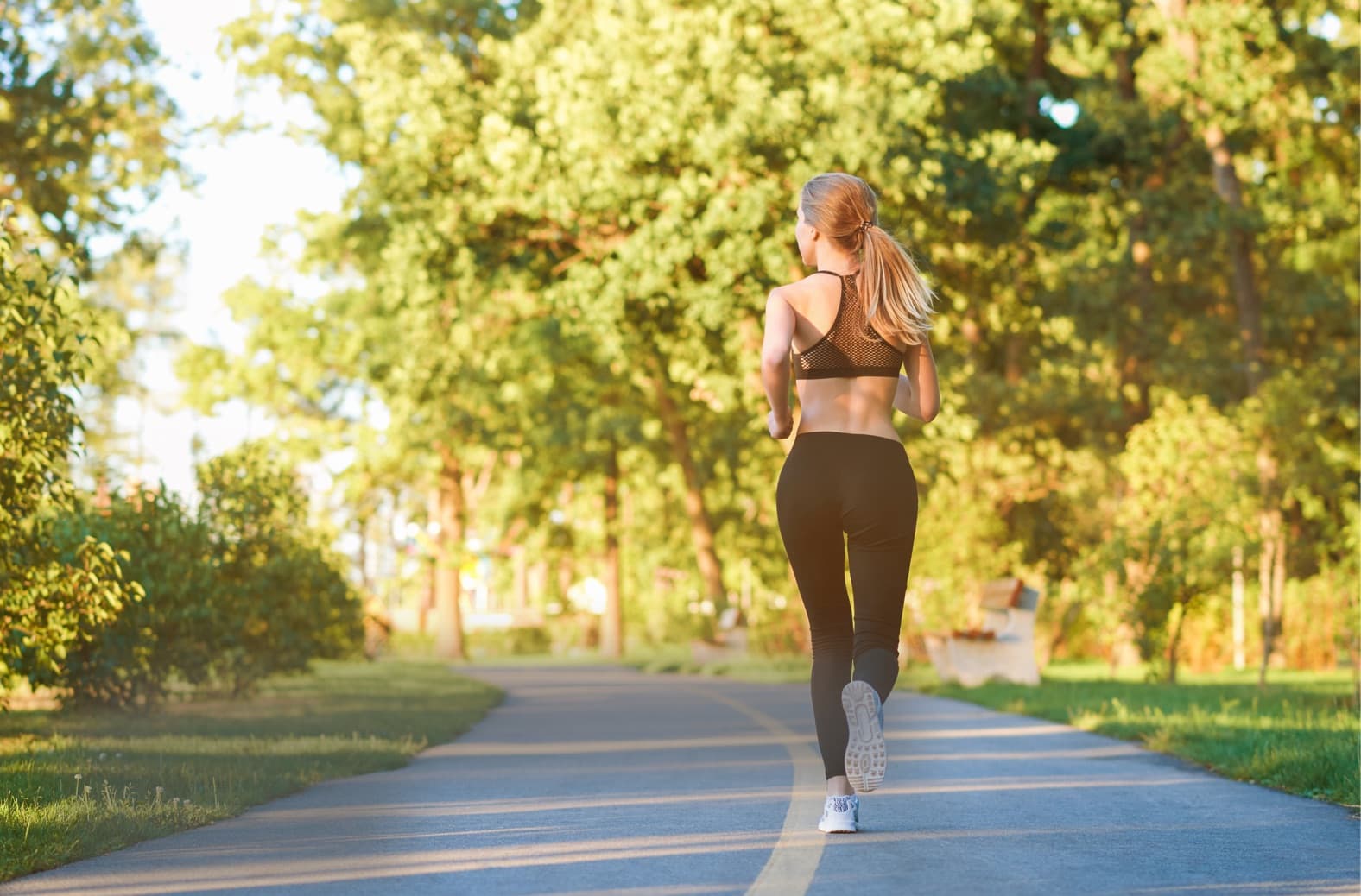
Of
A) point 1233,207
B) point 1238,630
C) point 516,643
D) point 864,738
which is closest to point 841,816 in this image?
point 864,738

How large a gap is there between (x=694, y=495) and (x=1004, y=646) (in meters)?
20.0

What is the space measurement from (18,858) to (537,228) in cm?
1860

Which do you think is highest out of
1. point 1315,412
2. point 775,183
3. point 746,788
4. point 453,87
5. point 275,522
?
point 453,87

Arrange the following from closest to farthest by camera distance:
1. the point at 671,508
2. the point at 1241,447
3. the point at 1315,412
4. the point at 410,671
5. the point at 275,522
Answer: the point at 275,522 < the point at 1241,447 < the point at 1315,412 < the point at 410,671 < the point at 671,508

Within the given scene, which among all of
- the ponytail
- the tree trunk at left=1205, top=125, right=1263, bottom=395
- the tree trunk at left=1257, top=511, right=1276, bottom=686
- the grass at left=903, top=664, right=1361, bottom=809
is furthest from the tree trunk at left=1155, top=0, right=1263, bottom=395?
the ponytail

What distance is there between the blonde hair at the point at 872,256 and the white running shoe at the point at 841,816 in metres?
1.64

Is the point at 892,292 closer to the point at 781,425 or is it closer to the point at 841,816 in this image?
the point at 781,425

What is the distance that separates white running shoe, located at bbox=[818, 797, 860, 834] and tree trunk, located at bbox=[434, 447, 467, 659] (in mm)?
36274

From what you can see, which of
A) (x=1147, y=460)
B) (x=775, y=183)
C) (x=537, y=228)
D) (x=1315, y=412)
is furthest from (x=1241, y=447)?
(x=537, y=228)

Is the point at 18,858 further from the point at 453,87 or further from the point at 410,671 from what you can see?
the point at 410,671

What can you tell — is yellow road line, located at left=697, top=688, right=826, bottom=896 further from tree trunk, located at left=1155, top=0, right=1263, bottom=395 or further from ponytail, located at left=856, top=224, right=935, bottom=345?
tree trunk, located at left=1155, top=0, right=1263, bottom=395

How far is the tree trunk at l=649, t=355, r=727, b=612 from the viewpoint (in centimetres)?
3956

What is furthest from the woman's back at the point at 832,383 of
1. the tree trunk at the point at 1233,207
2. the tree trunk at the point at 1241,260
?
the tree trunk at the point at 1241,260

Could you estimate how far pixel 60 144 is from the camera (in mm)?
23281
